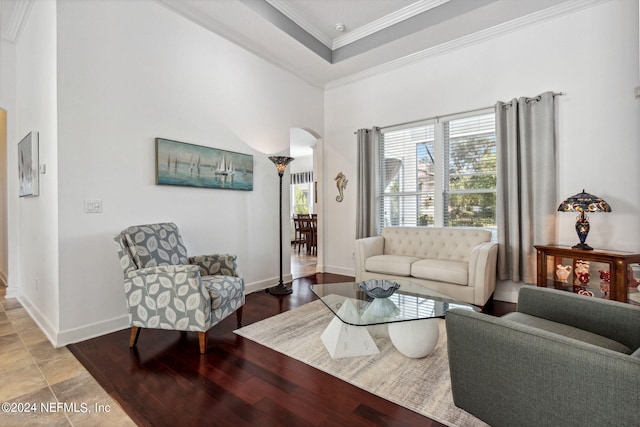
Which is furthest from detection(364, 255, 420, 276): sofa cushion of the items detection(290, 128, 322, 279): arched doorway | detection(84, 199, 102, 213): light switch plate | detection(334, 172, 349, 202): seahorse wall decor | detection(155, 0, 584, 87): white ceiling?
detection(84, 199, 102, 213): light switch plate

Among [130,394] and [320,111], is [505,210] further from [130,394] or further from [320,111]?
[130,394]

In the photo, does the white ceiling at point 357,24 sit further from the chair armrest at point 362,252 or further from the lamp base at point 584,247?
the chair armrest at point 362,252

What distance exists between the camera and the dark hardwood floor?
63.0 inches

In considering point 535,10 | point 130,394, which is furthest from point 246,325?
point 535,10

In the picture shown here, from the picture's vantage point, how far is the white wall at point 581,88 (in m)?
2.92

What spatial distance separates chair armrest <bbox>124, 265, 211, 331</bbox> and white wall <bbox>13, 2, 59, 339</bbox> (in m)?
0.77

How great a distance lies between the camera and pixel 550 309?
1.74 metres

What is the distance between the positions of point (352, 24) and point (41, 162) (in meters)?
3.76

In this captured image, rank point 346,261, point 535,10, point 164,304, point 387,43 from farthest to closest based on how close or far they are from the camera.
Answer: point 346,261 < point 387,43 < point 535,10 < point 164,304

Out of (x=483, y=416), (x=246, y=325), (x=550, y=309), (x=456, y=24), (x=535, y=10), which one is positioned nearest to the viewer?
(x=483, y=416)

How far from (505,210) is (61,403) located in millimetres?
4185

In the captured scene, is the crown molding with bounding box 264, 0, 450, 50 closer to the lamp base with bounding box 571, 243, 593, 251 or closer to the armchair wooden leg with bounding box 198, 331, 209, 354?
the lamp base with bounding box 571, 243, 593, 251

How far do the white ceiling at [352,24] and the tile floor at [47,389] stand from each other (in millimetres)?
3218

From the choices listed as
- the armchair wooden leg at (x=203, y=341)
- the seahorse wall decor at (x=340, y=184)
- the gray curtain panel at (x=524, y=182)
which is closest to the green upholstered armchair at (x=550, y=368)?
the armchair wooden leg at (x=203, y=341)
